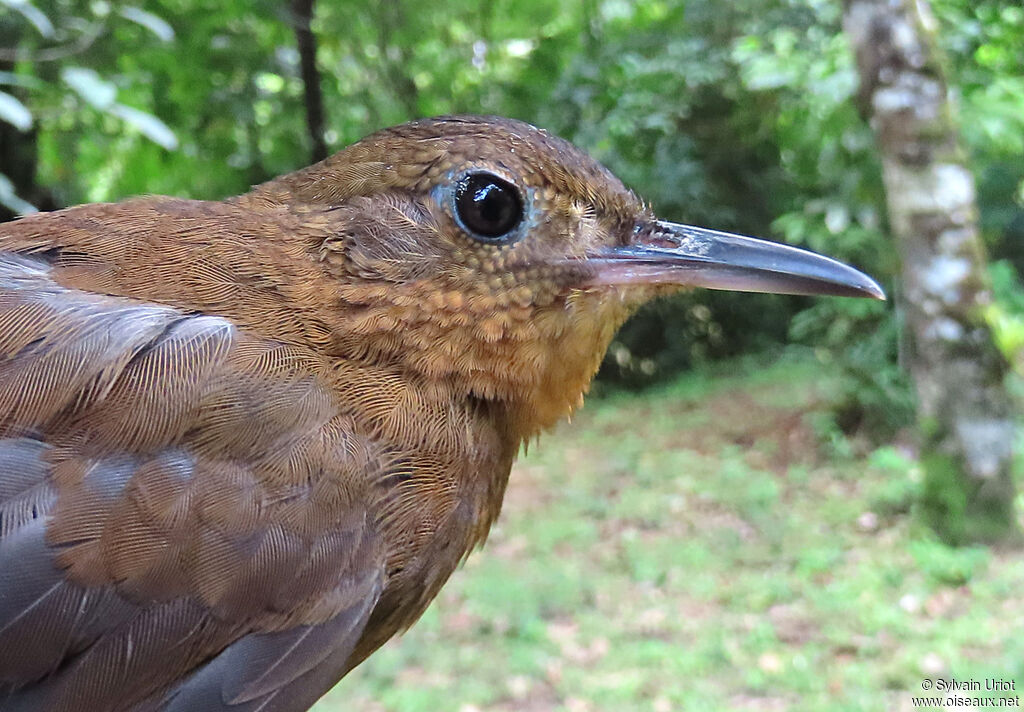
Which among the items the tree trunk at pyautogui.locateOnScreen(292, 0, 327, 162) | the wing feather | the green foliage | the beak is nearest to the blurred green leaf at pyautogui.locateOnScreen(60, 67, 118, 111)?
the green foliage

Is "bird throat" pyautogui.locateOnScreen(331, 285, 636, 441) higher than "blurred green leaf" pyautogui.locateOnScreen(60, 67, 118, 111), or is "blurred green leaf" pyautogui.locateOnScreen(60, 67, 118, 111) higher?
"blurred green leaf" pyautogui.locateOnScreen(60, 67, 118, 111)

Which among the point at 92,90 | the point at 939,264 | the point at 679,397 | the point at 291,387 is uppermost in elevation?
the point at 92,90

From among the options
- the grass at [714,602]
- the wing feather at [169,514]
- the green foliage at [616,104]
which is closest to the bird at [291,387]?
the wing feather at [169,514]

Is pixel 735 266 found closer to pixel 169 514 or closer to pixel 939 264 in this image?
pixel 169 514

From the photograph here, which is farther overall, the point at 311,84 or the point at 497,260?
the point at 311,84

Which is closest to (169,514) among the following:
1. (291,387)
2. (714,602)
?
(291,387)

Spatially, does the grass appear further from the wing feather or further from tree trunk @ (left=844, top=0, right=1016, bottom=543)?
the wing feather

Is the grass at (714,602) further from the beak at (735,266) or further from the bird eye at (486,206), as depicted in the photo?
the bird eye at (486,206)
